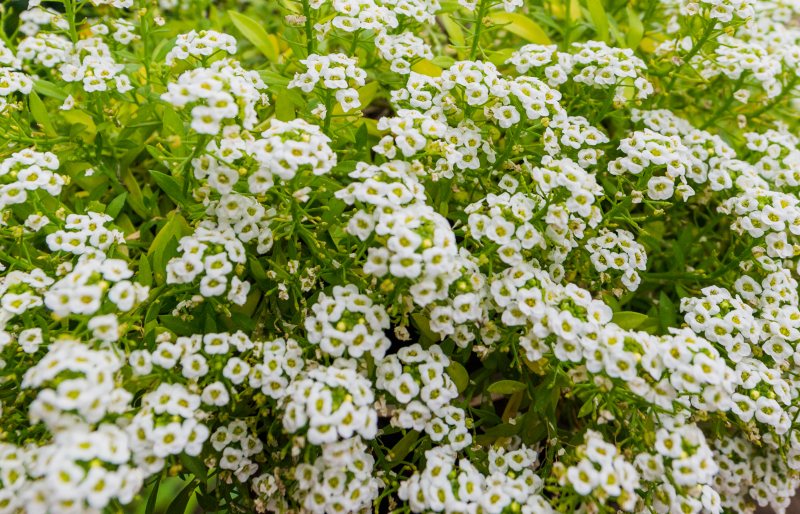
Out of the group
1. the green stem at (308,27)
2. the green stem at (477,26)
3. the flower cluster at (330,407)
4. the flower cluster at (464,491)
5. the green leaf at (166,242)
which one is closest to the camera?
the flower cluster at (330,407)

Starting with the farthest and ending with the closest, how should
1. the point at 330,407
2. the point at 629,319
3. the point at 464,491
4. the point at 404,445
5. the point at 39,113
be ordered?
1. the point at 39,113
2. the point at 629,319
3. the point at 404,445
4. the point at 464,491
5. the point at 330,407

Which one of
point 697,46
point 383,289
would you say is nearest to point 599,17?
point 697,46

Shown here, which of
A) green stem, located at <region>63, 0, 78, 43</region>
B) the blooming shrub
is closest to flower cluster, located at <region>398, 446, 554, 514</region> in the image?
the blooming shrub

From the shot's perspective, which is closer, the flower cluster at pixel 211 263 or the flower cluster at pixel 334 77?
the flower cluster at pixel 211 263

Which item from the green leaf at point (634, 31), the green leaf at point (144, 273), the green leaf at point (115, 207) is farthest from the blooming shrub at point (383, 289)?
the green leaf at point (634, 31)

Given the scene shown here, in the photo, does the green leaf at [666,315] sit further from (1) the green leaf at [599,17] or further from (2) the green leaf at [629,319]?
(1) the green leaf at [599,17]

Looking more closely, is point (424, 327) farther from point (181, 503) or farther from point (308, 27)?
point (308, 27)

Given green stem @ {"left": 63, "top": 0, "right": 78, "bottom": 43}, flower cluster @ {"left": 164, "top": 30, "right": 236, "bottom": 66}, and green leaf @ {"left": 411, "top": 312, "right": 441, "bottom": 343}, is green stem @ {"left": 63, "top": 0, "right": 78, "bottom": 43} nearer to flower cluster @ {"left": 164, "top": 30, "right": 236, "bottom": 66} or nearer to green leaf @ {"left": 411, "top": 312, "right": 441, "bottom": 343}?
flower cluster @ {"left": 164, "top": 30, "right": 236, "bottom": 66}
